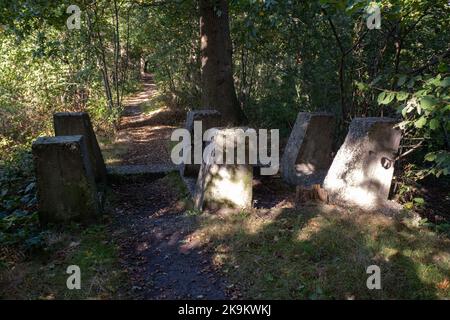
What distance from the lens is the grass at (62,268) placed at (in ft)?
12.5

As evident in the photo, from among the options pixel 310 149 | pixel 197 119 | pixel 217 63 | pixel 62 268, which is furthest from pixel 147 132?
pixel 62 268

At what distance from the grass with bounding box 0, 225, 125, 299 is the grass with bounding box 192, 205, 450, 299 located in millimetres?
1178

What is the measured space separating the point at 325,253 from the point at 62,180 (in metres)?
3.44

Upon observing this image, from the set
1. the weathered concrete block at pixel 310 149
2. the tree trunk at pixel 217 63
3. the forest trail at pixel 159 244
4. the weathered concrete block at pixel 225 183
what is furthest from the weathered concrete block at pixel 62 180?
the tree trunk at pixel 217 63

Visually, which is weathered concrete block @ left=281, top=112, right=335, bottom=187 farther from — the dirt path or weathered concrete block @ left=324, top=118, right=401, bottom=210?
the dirt path

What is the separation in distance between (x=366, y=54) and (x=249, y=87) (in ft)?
17.8

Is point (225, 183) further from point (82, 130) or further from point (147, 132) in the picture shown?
point (147, 132)

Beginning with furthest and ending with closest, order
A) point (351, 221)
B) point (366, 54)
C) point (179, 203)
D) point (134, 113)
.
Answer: point (134, 113) → point (366, 54) → point (179, 203) → point (351, 221)

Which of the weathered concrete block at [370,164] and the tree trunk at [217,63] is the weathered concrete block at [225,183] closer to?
the weathered concrete block at [370,164]

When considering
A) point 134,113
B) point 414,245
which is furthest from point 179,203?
point 134,113

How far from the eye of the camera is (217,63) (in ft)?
32.6
